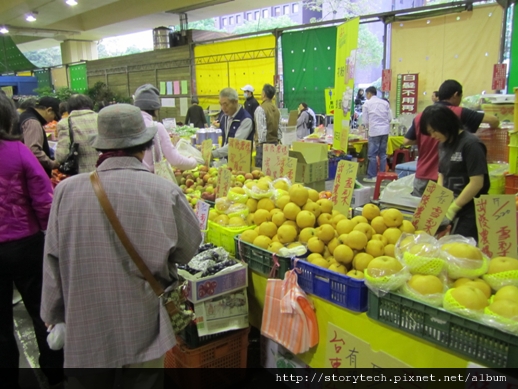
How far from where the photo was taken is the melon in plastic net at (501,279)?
5.94 ft

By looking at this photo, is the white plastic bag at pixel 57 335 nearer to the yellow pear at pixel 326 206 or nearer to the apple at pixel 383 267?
the apple at pixel 383 267

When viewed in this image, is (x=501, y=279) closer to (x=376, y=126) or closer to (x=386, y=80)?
(x=376, y=126)

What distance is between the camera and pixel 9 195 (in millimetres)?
2246

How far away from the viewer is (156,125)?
125 inches

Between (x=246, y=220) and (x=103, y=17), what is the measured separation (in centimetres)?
1456

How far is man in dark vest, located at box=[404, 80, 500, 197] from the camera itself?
3717 mm

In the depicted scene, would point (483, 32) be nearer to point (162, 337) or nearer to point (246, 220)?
point (246, 220)

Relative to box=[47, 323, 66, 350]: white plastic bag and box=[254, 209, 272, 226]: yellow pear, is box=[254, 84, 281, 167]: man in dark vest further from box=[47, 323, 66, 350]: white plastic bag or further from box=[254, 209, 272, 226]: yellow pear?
box=[47, 323, 66, 350]: white plastic bag

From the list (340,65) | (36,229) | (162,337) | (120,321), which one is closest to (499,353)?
(162,337)

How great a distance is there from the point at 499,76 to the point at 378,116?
6.82ft

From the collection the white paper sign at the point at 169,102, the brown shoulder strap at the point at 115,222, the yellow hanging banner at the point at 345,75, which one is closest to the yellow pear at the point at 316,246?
the brown shoulder strap at the point at 115,222

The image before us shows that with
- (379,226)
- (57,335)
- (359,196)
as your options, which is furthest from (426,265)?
(359,196)

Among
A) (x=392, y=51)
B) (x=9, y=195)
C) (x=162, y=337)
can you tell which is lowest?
(x=162, y=337)

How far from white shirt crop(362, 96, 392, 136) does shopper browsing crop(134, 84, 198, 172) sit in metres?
5.39
